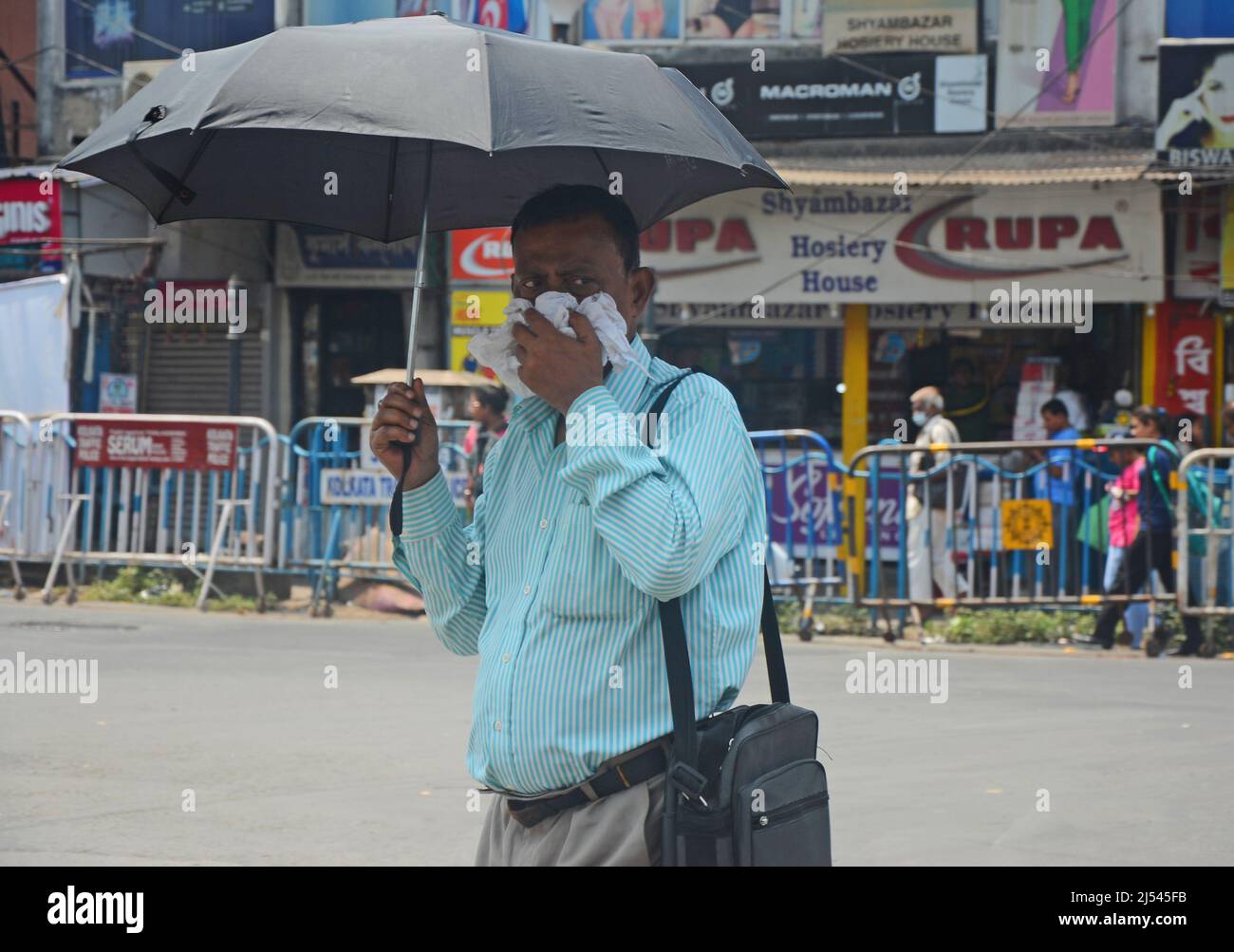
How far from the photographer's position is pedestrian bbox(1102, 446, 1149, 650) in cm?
1157

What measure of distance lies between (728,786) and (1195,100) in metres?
14.1

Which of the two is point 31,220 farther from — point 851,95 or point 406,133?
point 406,133

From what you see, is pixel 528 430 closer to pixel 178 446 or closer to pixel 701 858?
pixel 701 858

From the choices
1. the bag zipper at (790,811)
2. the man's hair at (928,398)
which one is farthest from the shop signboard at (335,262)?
the bag zipper at (790,811)

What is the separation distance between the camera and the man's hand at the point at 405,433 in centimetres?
296

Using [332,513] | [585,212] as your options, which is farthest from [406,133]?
[332,513]

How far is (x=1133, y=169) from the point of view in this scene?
14.6 m

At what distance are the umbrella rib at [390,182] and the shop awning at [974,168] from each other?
38.0 ft

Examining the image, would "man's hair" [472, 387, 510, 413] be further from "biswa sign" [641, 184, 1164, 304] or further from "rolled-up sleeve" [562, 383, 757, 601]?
"rolled-up sleeve" [562, 383, 757, 601]

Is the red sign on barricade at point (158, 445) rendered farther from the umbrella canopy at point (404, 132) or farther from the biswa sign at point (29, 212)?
the umbrella canopy at point (404, 132)

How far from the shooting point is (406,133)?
2719 millimetres


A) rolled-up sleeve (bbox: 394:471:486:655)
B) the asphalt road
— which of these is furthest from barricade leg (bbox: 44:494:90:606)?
rolled-up sleeve (bbox: 394:471:486:655)
